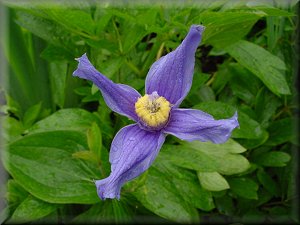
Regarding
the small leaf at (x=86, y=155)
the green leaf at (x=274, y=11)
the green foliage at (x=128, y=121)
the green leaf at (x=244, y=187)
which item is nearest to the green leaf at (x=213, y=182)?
the green foliage at (x=128, y=121)

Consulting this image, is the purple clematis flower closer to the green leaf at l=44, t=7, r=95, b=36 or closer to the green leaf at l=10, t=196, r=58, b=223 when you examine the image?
the green leaf at l=44, t=7, r=95, b=36

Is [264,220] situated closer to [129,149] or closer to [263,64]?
[263,64]

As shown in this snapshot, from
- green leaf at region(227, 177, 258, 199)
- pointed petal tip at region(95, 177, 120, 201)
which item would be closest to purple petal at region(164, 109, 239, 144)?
pointed petal tip at region(95, 177, 120, 201)

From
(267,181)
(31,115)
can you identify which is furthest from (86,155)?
(267,181)

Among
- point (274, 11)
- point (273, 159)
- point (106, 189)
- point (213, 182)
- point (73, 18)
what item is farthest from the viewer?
point (273, 159)

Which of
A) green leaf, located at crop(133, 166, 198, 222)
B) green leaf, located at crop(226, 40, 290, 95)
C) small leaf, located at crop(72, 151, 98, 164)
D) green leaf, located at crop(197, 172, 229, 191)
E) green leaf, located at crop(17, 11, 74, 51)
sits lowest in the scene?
green leaf, located at crop(133, 166, 198, 222)

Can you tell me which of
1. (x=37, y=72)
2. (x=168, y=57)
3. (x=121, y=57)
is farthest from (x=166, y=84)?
(x=37, y=72)

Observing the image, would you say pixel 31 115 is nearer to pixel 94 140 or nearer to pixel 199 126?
pixel 94 140

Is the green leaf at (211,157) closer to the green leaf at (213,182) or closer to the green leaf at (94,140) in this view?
the green leaf at (213,182)
